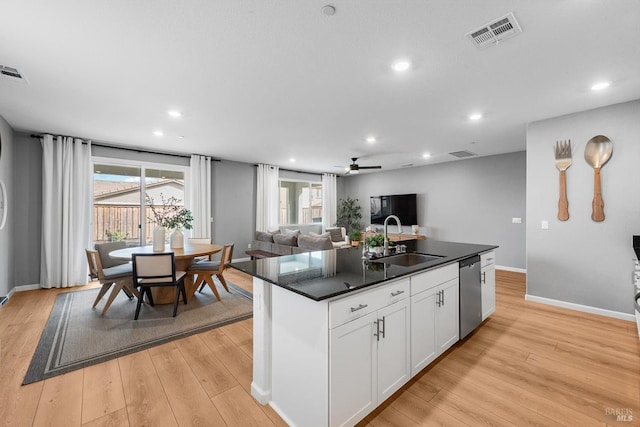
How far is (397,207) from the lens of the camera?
7887mm

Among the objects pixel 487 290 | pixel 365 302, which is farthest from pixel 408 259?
pixel 365 302

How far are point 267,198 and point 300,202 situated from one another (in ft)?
4.66

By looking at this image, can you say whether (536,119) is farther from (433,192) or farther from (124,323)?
(124,323)

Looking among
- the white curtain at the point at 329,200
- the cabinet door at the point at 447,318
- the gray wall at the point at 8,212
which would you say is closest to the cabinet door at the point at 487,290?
the cabinet door at the point at 447,318

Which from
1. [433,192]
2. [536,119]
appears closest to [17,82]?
[536,119]

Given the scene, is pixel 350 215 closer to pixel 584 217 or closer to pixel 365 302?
pixel 584 217

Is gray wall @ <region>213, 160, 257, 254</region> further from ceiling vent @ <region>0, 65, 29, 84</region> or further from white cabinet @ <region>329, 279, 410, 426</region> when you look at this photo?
white cabinet @ <region>329, 279, 410, 426</region>

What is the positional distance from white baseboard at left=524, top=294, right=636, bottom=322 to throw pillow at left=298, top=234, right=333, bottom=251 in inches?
124

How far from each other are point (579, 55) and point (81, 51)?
4.02 m

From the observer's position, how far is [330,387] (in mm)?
1474

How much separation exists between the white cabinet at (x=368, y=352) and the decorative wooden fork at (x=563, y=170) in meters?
3.08

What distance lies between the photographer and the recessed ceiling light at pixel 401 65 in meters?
2.34

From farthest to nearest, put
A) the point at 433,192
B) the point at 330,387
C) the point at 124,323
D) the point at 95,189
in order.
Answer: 1. the point at 433,192
2. the point at 95,189
3. the point at 124,323
4. the point at 330,387

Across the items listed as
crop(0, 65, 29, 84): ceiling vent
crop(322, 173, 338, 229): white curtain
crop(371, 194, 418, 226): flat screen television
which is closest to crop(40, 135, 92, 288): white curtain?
crop(0, 65, 29, 84): ceiling vent
